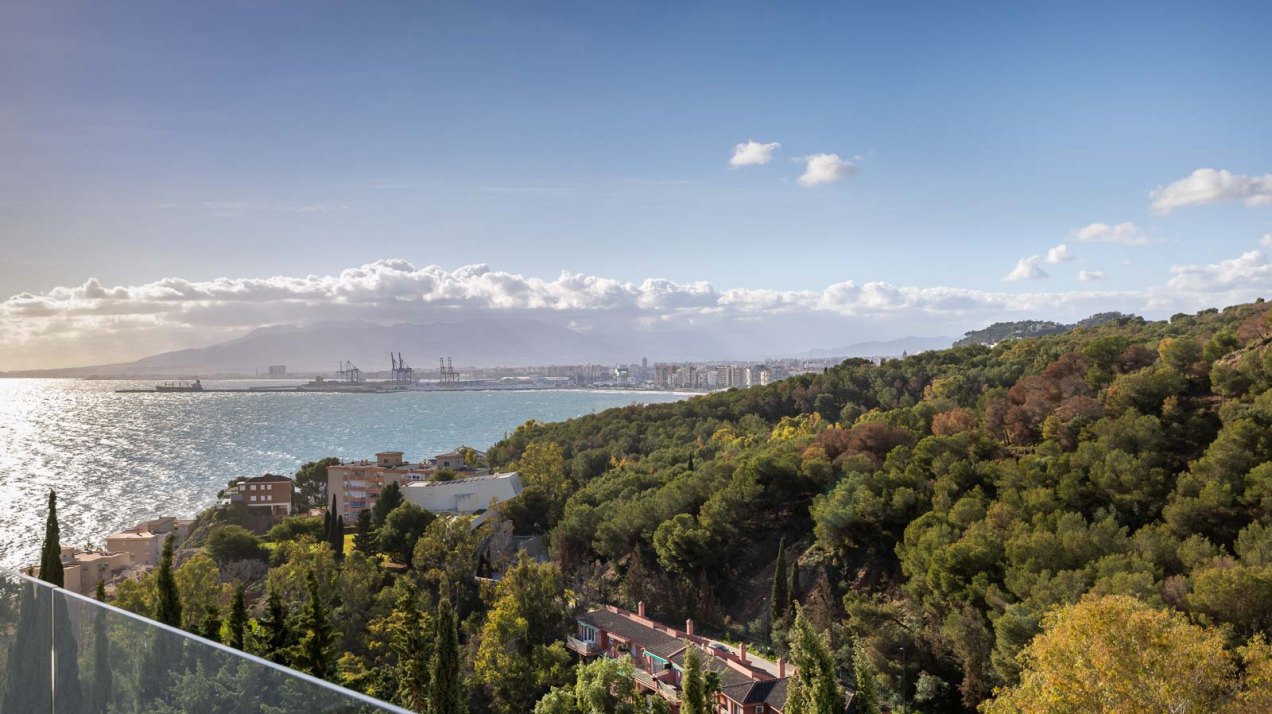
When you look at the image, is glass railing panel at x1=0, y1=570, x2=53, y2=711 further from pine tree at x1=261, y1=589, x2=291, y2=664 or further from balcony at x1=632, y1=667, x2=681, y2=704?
balcony at x1=632, y1=667, x2=681, y2=704

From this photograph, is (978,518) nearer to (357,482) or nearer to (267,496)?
(357,482)

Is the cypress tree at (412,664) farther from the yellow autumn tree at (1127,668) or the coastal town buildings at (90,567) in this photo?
the coastal town buildings at (90,567)

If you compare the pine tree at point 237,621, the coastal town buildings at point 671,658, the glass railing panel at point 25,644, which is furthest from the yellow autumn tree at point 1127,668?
the pine tree at point 237,621

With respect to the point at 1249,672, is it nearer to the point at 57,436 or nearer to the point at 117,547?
the point at 117,547

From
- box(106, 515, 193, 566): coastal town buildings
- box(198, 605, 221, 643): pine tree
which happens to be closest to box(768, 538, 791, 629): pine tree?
box(198, 605, 221, 643): pine tree

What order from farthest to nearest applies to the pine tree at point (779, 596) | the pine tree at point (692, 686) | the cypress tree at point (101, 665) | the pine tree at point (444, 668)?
the pine tree at point (779, 596), the pine tree at point (444, 668), the pine tree at point (692, 686), the cypress tree at point (101, 665)

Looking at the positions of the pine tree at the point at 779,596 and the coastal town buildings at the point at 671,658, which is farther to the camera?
the pine tree at the point at 779,596

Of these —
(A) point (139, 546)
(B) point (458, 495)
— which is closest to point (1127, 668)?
(B) point (458, 495)
